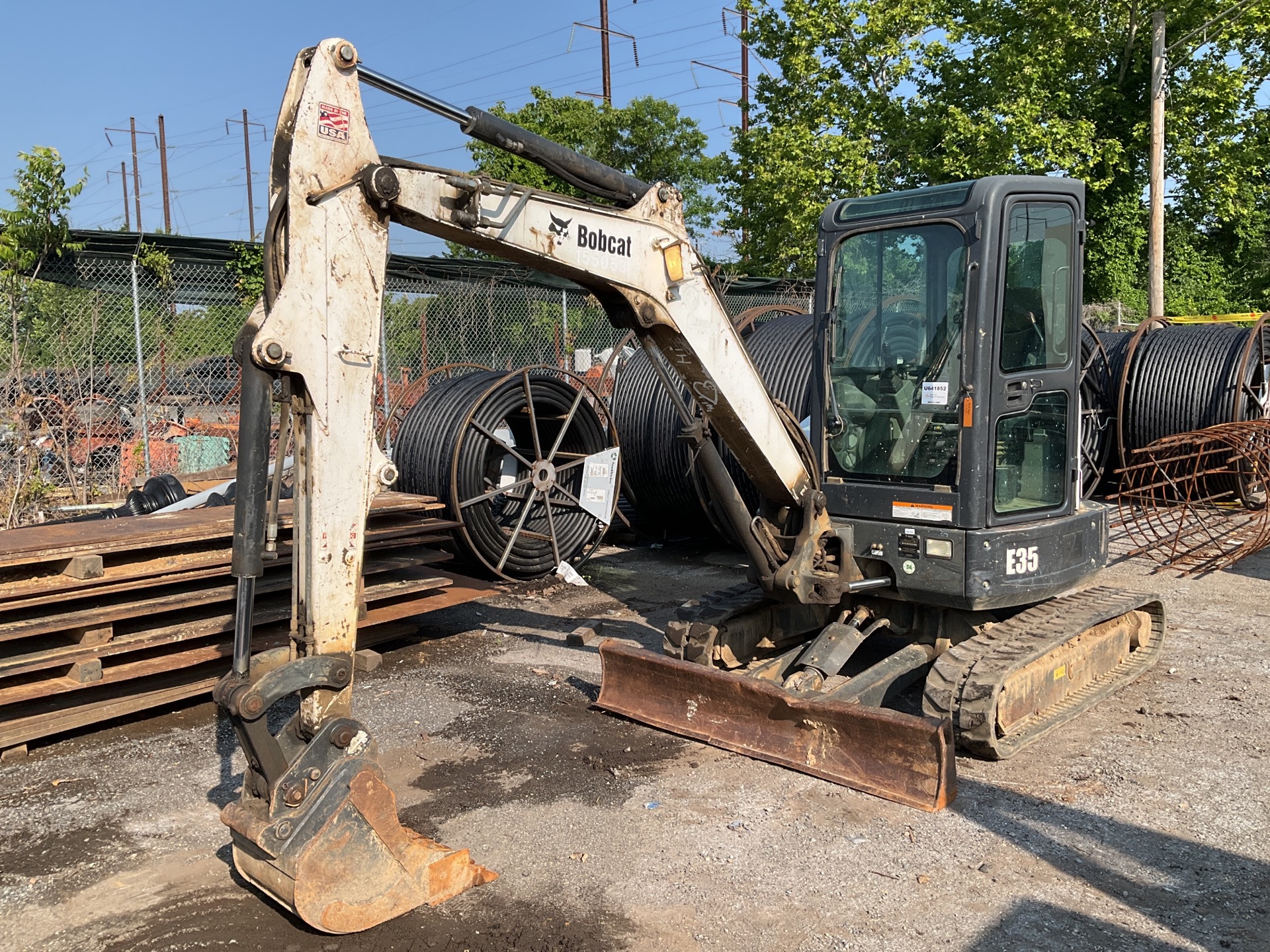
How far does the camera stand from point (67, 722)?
5.81 meters

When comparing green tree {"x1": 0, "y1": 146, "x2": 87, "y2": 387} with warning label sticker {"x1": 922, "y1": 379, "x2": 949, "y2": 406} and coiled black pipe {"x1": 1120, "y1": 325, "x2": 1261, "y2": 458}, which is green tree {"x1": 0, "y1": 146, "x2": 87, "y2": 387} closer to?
warning label sticker {"x1": 922, "y1": 379, "x2": 949, "y2": 406}

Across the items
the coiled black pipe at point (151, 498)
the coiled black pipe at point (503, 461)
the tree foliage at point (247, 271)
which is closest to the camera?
the coiled black pipe at point (151, 498)

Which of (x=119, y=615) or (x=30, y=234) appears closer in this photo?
(x=119, y=615)

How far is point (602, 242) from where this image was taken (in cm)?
477

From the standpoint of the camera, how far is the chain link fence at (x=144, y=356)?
1086 centimetres

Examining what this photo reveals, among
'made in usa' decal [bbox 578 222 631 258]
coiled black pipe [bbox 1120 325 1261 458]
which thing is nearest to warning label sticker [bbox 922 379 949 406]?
'made in usa' decal [bbox 578 222 631 258]

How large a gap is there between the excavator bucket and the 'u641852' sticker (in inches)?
90.3

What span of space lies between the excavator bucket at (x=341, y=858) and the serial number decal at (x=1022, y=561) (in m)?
3.33

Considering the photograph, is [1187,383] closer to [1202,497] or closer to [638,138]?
[1202,497]

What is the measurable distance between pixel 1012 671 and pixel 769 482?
158 centimetres

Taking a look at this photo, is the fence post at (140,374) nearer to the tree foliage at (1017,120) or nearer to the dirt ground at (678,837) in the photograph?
the dirt ground at (678,837)

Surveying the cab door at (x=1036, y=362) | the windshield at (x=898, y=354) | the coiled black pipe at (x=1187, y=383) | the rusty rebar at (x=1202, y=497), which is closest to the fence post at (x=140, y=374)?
the windshield at (x=898, y=354)

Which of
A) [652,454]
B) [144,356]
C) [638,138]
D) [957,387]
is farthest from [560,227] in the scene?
[638,138]

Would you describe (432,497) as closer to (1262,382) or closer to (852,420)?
(852,420)
